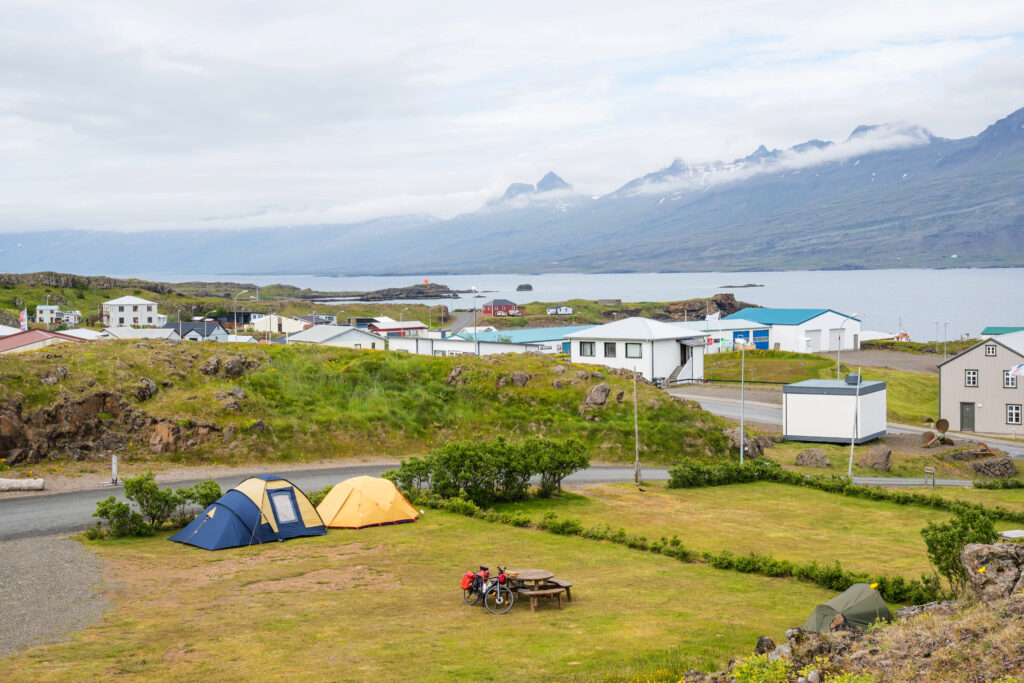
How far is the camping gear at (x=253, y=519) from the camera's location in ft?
76.4

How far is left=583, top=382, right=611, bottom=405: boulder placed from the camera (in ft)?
149

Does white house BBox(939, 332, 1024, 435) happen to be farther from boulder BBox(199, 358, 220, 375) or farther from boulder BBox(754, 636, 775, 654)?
boulder BBox(754, 636, 775, 654)

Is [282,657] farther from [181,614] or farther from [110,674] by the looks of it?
[181,614]

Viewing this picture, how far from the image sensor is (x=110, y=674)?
12.8 metres

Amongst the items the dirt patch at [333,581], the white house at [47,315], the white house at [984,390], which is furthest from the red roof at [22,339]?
the white house at [984,390]

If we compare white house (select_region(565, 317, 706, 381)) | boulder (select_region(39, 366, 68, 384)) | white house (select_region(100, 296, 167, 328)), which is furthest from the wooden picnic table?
white house (select_region(100, 296, 167, 328))

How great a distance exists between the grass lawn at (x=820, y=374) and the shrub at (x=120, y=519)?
53820 millimetres

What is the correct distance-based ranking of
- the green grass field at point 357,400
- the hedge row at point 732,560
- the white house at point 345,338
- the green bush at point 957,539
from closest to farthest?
the green bush at point 957,539
the hedge row at point 732,560
the green grass field at point 357,400
the white house at point 345,338

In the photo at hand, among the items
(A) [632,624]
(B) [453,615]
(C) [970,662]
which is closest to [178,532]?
(B) [453,615]

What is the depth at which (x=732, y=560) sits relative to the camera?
2180 cm

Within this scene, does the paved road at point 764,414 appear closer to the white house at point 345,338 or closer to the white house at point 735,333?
the white house at point 345,338

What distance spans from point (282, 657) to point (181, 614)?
3942mm

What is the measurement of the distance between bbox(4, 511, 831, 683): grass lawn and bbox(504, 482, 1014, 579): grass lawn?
308cm

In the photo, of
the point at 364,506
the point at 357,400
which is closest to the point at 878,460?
the point at 357,400
